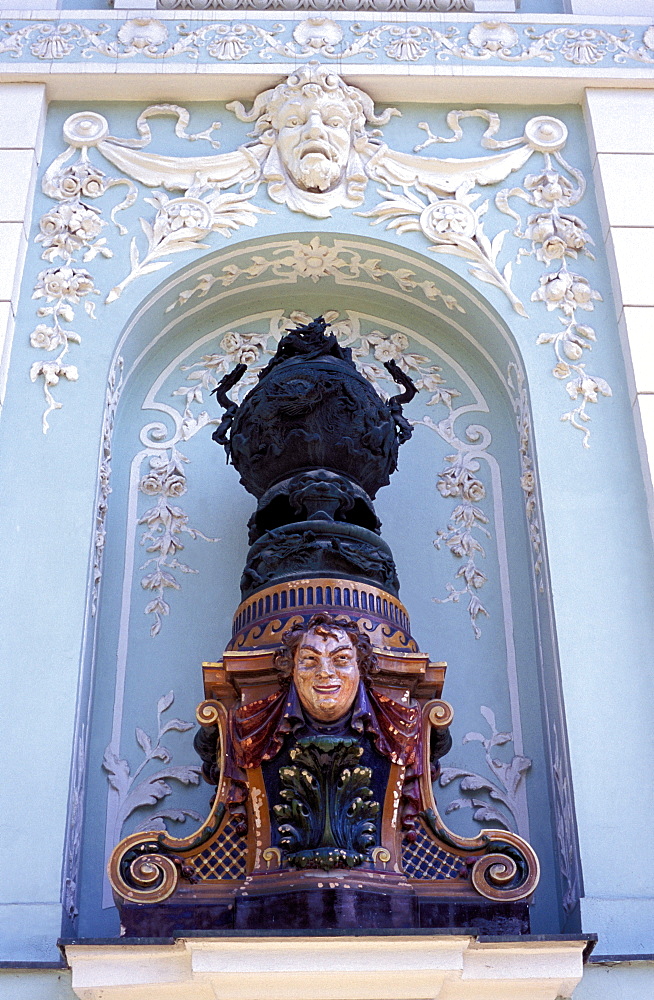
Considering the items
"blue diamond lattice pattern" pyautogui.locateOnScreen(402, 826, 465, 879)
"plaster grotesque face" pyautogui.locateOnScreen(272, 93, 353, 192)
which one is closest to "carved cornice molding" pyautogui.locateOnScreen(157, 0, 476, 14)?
"plaster grotesque face" pyautogui.locateOnScreen(272, 93, 353, 192)

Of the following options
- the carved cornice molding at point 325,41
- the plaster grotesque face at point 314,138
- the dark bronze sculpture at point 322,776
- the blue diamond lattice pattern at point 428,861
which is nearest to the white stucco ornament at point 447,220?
the plaster grotesque face at point 314,138

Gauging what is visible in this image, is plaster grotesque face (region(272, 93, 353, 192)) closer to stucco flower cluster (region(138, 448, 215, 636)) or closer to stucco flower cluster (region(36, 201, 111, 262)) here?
stucco flower cluster (region(36, 201, 111, 262))

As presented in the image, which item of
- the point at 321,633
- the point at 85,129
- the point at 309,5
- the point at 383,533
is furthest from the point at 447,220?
the point at 321,633

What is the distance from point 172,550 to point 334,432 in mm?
1159

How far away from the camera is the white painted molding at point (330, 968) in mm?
4273

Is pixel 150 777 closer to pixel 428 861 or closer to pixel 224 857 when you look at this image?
pixel 224 857

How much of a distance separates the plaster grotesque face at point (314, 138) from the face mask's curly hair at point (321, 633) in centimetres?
274

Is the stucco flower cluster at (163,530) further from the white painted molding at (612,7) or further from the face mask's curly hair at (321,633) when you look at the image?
the white painted molding at (612,7)

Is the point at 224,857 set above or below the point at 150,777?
below

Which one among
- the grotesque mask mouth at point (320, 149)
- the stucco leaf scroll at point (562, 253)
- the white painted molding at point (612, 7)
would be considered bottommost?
the stucco leaf scroll at point (562, 253)

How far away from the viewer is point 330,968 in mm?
4262

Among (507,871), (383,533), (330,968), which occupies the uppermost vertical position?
(383,533)

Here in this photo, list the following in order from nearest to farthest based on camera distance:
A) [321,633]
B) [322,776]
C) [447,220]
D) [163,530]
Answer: [322,776]
[321,633]
[163,530]
[447,220]

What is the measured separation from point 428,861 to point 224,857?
27.4 inches
